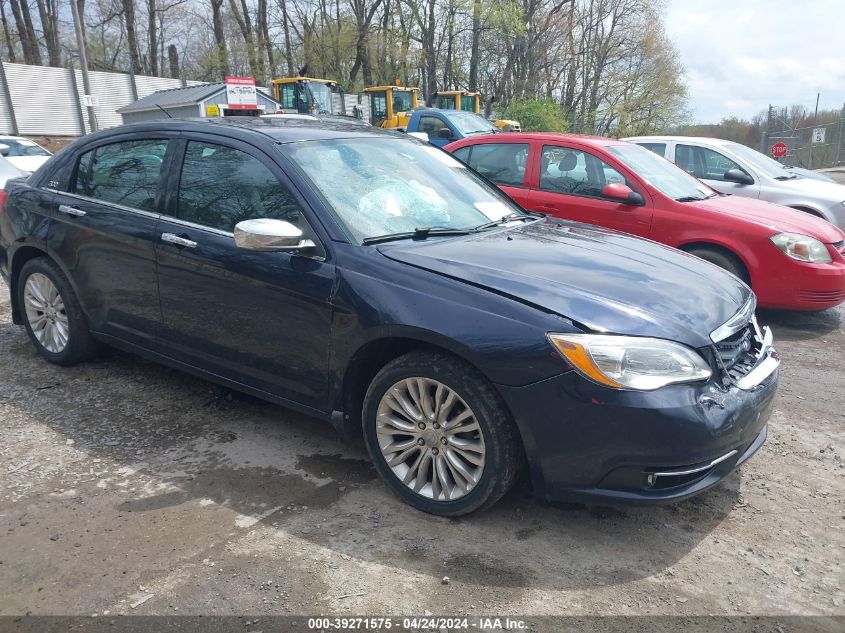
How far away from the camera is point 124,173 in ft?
13.7

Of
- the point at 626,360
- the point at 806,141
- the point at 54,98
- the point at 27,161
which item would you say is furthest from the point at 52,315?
the point at 54,98

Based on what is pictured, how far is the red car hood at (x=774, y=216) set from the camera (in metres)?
5.99

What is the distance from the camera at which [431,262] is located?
3033mm

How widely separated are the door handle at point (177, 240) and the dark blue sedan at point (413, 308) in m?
0.02

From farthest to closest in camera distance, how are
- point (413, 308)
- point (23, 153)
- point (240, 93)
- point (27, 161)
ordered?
point (240, 93)
point (23, 153)
point (27, 161)
point (413, 308)

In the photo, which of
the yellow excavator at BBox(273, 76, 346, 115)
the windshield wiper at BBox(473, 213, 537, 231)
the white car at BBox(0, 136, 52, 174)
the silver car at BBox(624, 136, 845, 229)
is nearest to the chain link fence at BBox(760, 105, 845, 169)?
the yellow excavator at BBox(273, 76, 346, 115)

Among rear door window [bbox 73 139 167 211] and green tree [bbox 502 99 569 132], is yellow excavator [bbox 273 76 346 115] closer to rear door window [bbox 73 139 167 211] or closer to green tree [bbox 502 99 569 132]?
green tree [bbox 502 99 569 132]

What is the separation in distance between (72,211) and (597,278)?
3343 mm

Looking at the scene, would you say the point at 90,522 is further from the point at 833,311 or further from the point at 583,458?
the point at 833,311

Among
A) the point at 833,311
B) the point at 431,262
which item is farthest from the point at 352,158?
the point at 833,311

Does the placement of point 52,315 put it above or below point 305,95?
below

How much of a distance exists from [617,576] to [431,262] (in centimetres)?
150

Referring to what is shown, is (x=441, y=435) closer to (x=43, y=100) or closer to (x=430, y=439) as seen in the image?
(x=430, y=439)

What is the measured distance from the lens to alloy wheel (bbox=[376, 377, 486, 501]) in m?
2.86
